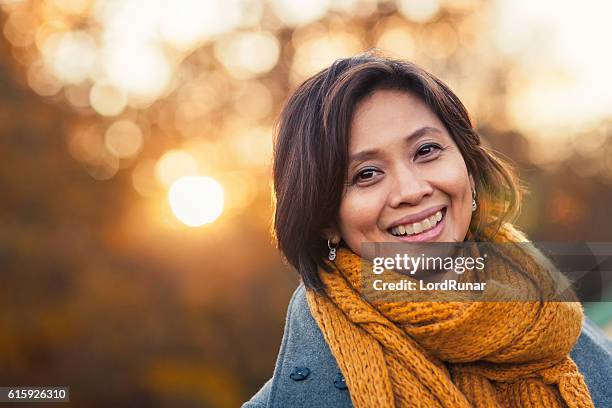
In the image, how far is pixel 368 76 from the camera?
164 cm

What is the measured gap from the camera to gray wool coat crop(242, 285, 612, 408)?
158 centimetres

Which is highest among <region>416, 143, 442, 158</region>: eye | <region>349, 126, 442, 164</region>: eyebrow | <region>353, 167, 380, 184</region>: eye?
<region>349, 126, 442, 164</region>: eyebrow

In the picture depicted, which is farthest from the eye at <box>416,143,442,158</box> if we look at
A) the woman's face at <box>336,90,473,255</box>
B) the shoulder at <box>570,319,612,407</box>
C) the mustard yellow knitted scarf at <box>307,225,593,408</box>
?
the shoulder at <box>570,319,612,407</box>

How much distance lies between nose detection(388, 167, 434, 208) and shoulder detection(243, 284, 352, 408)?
0.44 meters

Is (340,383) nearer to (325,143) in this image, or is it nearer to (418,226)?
(418,226)

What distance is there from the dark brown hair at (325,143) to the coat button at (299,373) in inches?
9.1

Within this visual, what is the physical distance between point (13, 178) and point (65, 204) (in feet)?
2.16

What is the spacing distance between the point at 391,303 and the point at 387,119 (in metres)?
0.49

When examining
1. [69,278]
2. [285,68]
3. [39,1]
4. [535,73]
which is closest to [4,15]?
[39,1]

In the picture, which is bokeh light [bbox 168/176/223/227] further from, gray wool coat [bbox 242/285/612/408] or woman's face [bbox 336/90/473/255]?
woman's face [bbox 336/90/473/255]

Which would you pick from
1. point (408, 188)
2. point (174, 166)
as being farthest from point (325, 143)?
point (174, 166)

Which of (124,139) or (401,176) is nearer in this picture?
(401,176)

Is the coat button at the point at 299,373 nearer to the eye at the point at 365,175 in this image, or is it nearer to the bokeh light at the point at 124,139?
the eye at the point at 365,175

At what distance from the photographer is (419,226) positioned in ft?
5.24
